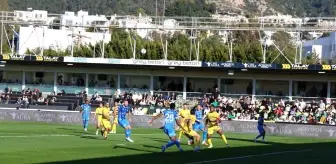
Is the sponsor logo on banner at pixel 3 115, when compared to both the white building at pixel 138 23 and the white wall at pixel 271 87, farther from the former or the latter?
the white wall at pixel 271 87

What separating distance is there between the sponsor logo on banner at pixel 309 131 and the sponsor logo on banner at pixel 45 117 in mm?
18117

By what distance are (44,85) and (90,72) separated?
4.54 m

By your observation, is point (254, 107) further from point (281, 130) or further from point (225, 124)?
point (281, 130)

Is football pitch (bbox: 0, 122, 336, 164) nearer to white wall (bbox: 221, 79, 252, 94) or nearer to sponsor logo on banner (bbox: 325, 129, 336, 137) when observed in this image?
sponsor logo on banner (bbox: 325, 129, 336, 137)

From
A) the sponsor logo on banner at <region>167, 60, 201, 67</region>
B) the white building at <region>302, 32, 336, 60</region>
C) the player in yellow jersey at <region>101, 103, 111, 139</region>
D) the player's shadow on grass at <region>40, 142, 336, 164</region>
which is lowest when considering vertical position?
the player's shadow on grass at <region>40, 142, 336, 164</region>

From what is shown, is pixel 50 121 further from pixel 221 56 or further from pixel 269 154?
pixel 221 56

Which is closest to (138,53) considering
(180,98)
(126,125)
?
(180,98)

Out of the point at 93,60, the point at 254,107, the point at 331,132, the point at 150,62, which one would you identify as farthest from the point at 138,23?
the point at 331,132

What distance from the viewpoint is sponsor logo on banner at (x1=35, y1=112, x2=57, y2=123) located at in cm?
5331

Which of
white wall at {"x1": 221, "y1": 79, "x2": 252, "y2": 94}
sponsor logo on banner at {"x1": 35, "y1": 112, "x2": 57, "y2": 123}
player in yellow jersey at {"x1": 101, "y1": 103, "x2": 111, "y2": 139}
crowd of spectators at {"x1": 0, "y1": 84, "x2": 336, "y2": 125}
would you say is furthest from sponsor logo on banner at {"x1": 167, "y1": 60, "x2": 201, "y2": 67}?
player in yellow jersey at {"x1": 101, "y1": 103, "x2": 111, "y2": 139}

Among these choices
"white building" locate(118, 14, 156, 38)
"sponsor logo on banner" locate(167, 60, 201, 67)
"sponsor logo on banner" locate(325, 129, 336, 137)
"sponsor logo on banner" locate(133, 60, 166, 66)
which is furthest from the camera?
"white building" locate(118, 14, 156, 38)

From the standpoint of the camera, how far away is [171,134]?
87.2 feet

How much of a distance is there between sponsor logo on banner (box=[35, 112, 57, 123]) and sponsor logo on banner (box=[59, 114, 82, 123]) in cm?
69

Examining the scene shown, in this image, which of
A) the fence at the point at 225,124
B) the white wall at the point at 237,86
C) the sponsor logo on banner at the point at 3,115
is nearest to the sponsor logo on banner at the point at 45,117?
the fence at the point at 225,124
